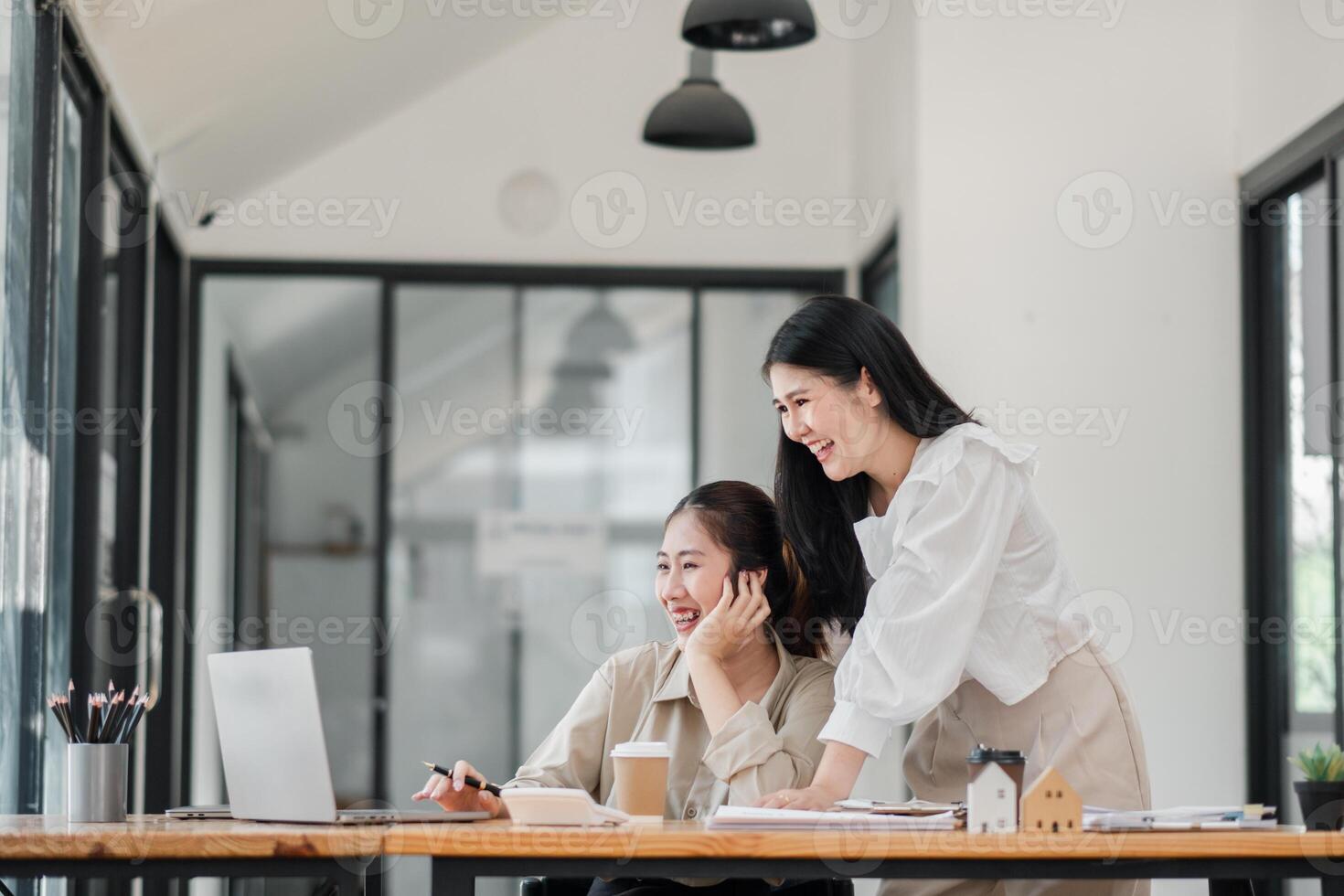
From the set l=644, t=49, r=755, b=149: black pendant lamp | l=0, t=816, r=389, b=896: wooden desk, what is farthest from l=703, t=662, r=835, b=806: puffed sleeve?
l=644, t=49, r=755, b=149: black pendant lamp

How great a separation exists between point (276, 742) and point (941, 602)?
0.84 metres

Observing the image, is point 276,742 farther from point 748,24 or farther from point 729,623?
point 748,24

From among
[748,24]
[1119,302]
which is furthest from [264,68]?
[1119,302]

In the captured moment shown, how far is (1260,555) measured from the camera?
4.58 metres

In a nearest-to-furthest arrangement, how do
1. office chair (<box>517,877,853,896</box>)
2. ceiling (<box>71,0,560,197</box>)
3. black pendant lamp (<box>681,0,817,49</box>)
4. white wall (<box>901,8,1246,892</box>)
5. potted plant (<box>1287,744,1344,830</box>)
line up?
potted plant (<box>1287,744,1344,830</box>) → office chair (<box>517,877,853,896</box>) → black pendant lamp (<box>681,0,817,49</box>) → ceiling (<box>71,0,560,197</box>) → white wall (<box>901,8,1246,892</box>)

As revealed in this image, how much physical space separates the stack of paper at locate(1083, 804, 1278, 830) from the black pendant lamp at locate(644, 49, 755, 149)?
310cm

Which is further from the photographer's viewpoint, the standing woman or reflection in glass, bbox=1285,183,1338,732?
reflection in glass, bbox=1285,183,1338,732

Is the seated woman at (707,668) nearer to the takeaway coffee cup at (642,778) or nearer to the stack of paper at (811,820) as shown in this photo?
the takeaway coffee cup at (642,778)

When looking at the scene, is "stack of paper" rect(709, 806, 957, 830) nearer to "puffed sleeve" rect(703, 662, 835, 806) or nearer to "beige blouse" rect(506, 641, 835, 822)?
"puffed sleeve" rect(703, 662, 835, 806)

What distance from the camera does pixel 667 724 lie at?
2.60m

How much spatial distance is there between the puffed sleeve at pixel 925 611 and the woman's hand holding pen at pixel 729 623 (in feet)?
1.06

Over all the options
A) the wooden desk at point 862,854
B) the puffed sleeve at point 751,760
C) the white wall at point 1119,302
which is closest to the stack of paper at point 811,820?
the wooden desk at point 862,854

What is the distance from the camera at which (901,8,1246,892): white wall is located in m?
4.62

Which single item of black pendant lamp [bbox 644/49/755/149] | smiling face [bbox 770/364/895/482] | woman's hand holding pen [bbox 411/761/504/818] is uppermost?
black pendant lamp [bbox 644/49/755/149]
